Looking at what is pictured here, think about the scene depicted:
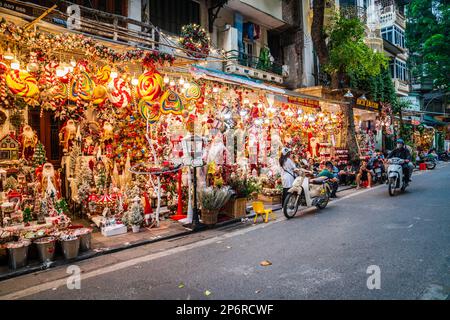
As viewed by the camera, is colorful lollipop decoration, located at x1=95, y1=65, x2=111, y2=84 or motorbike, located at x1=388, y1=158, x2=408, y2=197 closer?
colorful lollipop decoration, located at x1=95, y1=65, x2=111, y2=84

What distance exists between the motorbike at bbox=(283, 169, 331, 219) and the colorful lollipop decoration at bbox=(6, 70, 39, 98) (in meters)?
6.77

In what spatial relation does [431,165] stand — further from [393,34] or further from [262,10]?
[262,10]

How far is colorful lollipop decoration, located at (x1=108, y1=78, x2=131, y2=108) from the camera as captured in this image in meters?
7.93

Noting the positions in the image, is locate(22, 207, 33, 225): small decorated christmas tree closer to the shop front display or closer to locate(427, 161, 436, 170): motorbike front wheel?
A: the shop front display

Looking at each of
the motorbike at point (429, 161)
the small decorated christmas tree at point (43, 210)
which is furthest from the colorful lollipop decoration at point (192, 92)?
the motorbike at point (429, 161)

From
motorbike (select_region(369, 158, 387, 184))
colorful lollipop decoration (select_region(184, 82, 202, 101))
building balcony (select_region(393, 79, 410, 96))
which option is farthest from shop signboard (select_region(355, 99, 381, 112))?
colorful lollipop decoration (select_region(184, 82, 202, 101))

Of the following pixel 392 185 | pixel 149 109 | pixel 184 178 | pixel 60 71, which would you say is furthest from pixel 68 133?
pixel 392 185

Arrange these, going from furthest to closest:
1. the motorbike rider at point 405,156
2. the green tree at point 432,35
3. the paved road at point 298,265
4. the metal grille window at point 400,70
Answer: the metal grille window at point 400,70 → the green tree at point 432,35 → the motorbike rider at point 405,156 → the paved road at point 298,265

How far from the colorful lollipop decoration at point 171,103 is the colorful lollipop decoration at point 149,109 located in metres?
0.16

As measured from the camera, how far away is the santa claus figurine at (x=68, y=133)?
977 centimetres

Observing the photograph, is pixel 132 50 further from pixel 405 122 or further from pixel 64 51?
pixel 405 122

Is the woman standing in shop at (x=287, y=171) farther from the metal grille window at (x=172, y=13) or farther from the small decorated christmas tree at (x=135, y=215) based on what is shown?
the metal grille window at (x=172, y=13)

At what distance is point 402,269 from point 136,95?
23.1ft

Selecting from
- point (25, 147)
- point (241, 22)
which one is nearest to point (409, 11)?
point (241, 22)
